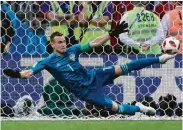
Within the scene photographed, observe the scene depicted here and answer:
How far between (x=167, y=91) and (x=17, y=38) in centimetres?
131

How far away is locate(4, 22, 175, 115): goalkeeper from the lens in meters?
7.44

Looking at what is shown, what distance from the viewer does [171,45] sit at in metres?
7.22

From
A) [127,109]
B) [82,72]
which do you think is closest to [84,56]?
[82,72]

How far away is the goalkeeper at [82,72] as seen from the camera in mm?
7441

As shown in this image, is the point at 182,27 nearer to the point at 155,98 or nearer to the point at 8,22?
the point at 155,98

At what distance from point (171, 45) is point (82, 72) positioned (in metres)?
0.78

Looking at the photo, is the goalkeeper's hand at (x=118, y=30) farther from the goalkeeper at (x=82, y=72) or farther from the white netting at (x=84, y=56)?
the white netting at (x=84, y=56)
